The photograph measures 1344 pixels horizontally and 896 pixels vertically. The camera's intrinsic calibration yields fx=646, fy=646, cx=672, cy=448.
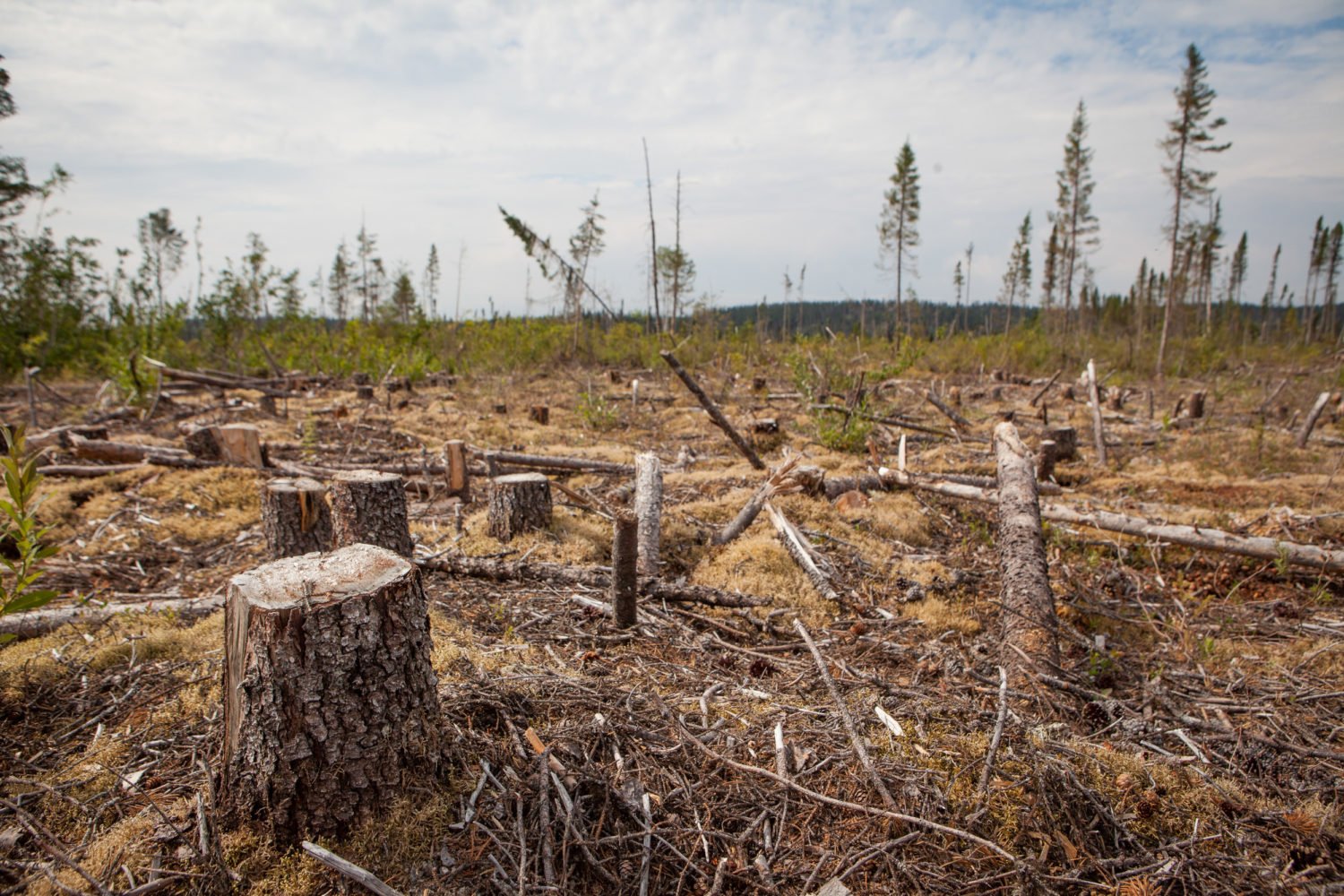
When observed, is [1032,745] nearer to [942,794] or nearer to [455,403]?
[942,794]

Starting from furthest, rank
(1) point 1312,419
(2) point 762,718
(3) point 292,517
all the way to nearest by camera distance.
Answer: (1) point 1312,419
(3) point 292,517
(2) point 762,718

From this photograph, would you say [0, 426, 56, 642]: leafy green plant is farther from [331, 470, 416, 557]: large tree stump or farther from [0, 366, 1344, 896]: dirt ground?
[331, 470, 416, 557]: large tree stump

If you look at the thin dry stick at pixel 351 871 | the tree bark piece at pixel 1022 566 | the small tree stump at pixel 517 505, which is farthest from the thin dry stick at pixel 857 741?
the small tree stump at pixel 517 505

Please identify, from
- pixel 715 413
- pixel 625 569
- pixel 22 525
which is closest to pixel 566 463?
pixel 715 413

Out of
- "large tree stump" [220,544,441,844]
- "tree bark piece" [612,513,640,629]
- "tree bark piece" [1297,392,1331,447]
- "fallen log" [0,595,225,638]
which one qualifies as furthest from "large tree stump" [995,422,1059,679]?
"tree bark piece" [1297,392,1331,447]

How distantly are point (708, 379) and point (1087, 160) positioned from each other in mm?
21464

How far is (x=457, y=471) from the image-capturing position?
5.81m

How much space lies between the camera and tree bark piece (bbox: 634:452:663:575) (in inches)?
166

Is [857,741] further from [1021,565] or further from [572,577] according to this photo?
[572,577]

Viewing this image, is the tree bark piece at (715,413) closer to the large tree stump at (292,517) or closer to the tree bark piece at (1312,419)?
the large tree stump at (292,517)

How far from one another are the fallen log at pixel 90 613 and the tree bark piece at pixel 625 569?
1954 mm

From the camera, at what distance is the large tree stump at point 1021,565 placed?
3195mm

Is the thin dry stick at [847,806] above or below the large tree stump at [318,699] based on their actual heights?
below

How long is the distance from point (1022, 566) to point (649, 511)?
7.54 feet
